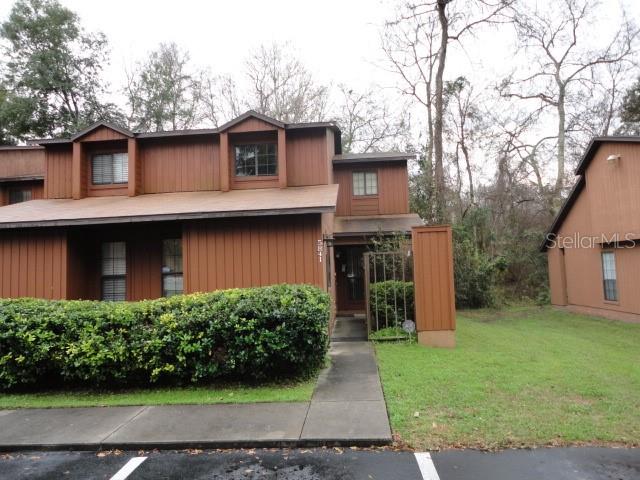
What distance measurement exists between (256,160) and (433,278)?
22.3 feet

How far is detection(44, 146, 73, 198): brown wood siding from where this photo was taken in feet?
43.4

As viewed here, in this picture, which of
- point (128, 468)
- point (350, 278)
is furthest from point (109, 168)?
point (128, 468)

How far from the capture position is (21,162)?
1744cm

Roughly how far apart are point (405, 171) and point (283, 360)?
11049mm

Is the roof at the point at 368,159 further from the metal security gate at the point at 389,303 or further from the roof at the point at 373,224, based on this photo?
the metal security gate at the point at 389,303

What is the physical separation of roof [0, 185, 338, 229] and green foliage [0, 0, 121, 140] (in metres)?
15.9

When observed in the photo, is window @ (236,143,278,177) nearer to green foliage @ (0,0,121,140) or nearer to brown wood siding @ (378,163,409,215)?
brown wood siding @ (378,163,409,215)

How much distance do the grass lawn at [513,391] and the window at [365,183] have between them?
7.34 meters

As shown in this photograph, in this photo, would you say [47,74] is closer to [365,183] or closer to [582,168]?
[365,183]

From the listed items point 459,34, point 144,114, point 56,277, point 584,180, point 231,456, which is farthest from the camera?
point 144,114

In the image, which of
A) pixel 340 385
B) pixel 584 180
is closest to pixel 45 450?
pixel 340 385

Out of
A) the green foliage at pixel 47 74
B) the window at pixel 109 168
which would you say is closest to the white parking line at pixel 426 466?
the window at pixel 109 168

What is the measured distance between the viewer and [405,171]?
1570 cm

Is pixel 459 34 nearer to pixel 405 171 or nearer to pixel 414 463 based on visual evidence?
pixel 405 171
